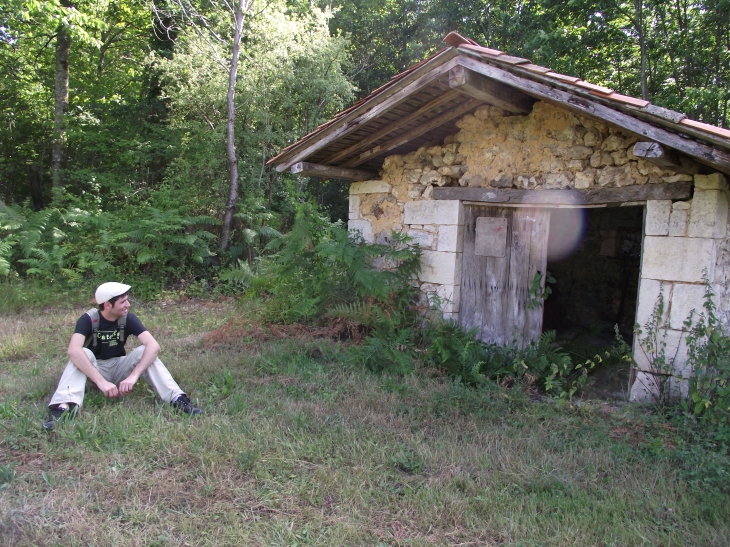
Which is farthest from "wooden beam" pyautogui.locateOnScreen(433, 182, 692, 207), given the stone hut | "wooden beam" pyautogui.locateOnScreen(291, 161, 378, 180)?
"wooden beam" pyautogui.locateOnScreen(291, 161, 378, 180)

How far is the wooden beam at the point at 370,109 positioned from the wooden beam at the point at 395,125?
37cm

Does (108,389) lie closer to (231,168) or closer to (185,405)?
(185,405)

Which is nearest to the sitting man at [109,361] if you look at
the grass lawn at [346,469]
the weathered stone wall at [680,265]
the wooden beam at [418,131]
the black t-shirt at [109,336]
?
the black t-shirt at [109,336]

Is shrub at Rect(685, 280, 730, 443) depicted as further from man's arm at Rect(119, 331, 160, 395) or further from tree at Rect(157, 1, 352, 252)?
tree at Rect(157, 1, 352, 252)

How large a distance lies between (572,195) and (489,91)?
1379 millimetres

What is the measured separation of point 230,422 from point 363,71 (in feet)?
42.8

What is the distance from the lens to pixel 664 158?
14.0 feet

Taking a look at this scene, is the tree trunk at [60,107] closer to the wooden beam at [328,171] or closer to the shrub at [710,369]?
the wooden beam at [328,171]

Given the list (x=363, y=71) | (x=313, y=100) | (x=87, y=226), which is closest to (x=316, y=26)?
(x=313, y=100)

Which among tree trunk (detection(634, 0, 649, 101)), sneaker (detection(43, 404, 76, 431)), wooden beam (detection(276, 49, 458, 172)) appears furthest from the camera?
tree trunk (detection(634, 0, 649, 101))

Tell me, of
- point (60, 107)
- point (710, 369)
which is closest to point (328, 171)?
point (710, 369)

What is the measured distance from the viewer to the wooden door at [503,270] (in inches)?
226

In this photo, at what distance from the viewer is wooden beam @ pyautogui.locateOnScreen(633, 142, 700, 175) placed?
165 inches

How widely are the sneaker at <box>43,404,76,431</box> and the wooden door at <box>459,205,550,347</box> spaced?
4.23 m
